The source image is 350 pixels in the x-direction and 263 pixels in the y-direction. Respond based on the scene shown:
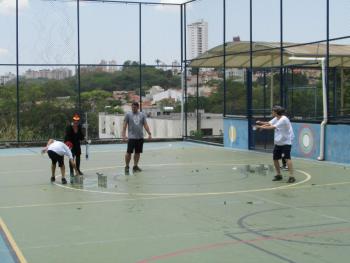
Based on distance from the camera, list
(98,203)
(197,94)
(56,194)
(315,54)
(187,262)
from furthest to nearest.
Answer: (197,94) < (315,54) < (56,194) < (98,203) < (187,262)

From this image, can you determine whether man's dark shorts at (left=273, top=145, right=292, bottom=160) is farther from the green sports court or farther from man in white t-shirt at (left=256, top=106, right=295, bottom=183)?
the green sports court

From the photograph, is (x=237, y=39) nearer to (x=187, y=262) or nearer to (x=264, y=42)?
(x=264, y=42)

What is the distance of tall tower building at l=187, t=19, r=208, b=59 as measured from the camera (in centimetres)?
2523

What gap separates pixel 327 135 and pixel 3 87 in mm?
13881

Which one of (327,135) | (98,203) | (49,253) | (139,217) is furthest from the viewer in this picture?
(327,135)

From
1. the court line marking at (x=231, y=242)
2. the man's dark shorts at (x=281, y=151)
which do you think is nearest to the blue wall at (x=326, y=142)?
the man's dark shorts at (x=281, y=151)

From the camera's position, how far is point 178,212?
30.7 feet

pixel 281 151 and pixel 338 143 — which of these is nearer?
pixel 281 151

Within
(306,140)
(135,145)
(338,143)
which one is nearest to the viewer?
(135,145)

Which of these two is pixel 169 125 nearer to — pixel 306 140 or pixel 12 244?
pixel 306 140

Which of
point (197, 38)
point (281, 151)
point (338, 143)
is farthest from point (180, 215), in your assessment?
point (197, 38)

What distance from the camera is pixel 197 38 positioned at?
2612 cm

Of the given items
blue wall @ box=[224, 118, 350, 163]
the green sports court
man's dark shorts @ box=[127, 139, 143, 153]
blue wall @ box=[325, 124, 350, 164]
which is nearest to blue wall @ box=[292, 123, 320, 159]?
blue wall @ box=[224, 118, 350, 163]

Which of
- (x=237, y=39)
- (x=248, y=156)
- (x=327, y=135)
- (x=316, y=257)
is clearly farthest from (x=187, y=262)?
(x=237, y=39)
